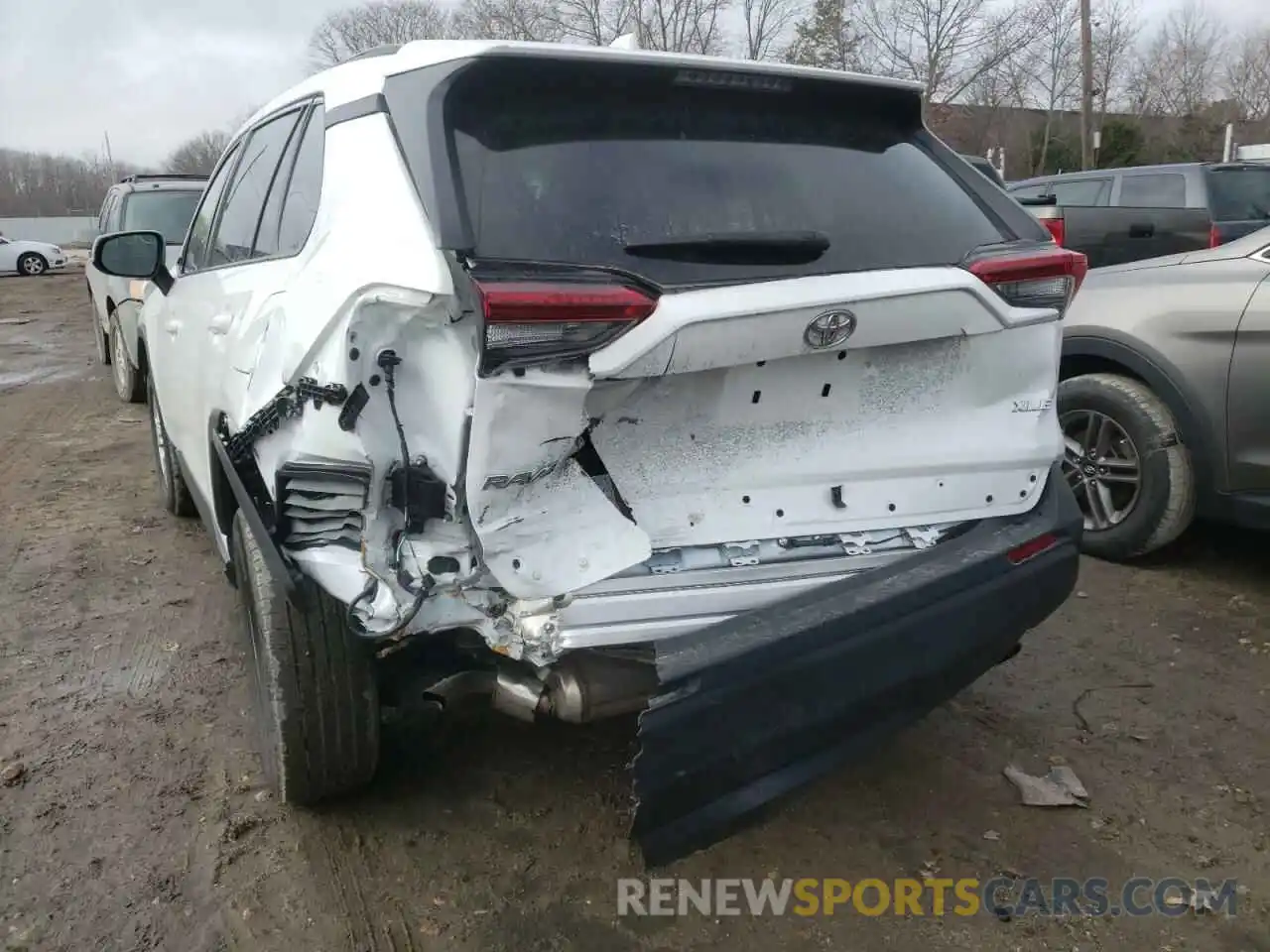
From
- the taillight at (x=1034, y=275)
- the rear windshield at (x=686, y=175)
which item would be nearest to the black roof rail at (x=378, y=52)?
the rear windshield at (x=686, y=175)

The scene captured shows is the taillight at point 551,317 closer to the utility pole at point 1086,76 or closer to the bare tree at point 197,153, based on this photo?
the utility pole at point 1086,76

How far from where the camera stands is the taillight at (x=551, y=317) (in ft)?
6.33

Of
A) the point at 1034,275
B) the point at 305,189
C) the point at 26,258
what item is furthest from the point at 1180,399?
the point at 26,258

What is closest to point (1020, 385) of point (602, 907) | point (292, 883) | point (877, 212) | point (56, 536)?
point (877, 212)

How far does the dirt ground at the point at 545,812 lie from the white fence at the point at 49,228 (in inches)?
2115

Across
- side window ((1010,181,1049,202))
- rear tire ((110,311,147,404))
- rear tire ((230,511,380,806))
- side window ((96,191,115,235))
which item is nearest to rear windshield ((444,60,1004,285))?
rear tire ((230,511,380,806))

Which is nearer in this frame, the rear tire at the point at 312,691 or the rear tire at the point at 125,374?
the rear tire at the point at 312,691

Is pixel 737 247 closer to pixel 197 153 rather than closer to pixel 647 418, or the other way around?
pixel 647 418

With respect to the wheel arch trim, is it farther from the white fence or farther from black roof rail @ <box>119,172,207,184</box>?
the white fence

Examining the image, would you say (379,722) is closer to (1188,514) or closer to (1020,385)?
(1020,385)

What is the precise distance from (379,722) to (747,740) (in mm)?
997

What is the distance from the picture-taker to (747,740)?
2.14 metres

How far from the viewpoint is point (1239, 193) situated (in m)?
9.26

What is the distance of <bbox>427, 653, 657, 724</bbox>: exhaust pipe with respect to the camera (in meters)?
2.24
